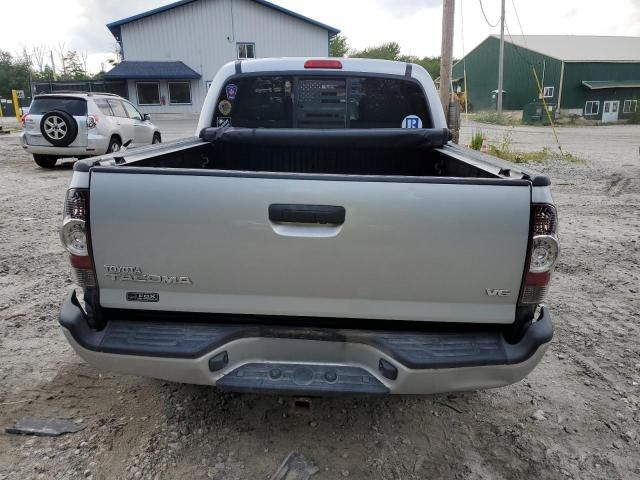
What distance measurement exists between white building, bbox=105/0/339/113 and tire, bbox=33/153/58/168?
22.2 meters

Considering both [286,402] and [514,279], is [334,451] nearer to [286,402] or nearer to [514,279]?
[286,402]

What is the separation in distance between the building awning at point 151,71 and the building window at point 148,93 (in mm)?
1247

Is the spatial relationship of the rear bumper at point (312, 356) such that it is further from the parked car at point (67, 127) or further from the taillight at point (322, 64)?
the parked car at point (67, 127)

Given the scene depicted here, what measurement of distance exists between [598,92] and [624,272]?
44.2m

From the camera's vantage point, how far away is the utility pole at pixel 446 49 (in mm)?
10883

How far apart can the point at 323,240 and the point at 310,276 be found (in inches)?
7.0

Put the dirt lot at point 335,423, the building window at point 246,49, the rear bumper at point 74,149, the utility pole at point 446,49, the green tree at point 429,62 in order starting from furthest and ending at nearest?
the green tree at point 429,62
the building window at point 246,49
the rear bumper at point 74,149
the utility pole at point 446,49
the dirt lot at point 335,423

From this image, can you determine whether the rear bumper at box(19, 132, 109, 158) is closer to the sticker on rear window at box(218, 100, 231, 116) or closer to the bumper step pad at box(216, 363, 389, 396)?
the sticker on rear window at box(218, 100, 231, 116)

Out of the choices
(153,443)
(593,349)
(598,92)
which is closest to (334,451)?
(153,443)

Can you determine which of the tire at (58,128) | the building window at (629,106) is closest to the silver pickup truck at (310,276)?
the tire at (58,128)

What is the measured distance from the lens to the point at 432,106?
3975mm

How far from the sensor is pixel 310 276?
7.21 feet

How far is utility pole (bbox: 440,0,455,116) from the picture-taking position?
35.7 feet

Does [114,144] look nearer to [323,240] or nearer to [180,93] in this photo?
[323,240]
